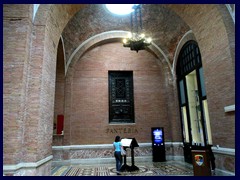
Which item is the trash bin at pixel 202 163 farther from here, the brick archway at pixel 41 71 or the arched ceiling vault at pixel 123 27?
the arched ceiling vault at pixel 123 27

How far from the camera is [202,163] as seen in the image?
545 cm

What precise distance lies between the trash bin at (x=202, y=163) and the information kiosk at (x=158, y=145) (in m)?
3.92

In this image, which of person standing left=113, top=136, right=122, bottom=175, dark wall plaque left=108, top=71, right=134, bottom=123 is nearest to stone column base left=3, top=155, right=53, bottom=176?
person standing left=113, top=136, right=122, bottom=175

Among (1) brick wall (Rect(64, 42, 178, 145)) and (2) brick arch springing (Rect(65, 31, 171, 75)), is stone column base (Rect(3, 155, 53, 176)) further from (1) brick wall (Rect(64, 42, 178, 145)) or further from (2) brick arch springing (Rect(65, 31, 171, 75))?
(2) brick arch springing (Rect(65, 31, 171, 75))

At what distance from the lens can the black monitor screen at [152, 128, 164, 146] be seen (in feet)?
31.2

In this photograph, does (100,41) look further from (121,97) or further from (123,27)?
(121,97)

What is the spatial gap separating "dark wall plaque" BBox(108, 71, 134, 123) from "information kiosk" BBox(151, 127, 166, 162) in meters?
1.40

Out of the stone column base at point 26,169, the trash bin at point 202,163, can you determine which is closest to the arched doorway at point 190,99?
the trash bin at point 202,163

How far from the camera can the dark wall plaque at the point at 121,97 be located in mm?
10211

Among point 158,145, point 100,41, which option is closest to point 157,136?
point 158,145

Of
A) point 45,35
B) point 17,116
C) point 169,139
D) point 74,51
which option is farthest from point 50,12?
point 169,139

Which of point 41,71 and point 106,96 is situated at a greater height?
point 106,96

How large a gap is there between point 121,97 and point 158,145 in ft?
9.93
